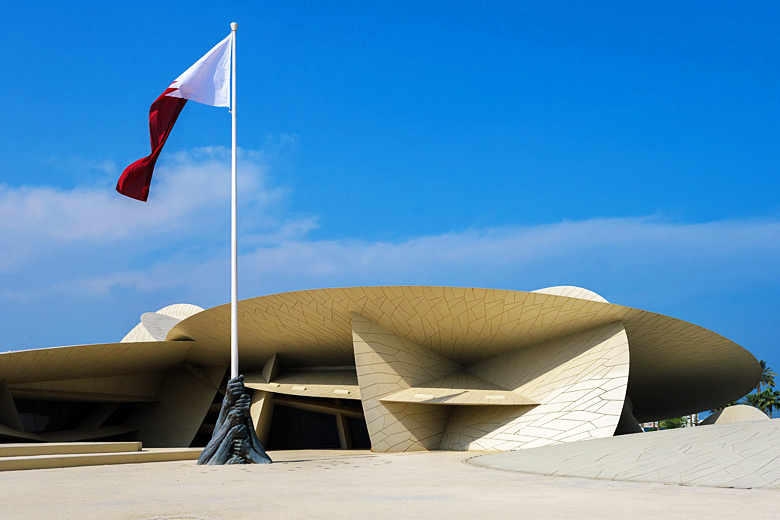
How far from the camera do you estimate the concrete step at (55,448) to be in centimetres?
1605

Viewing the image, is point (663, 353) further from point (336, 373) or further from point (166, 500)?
point (166, 500)

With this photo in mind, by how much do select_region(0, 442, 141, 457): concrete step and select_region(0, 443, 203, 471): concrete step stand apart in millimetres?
424

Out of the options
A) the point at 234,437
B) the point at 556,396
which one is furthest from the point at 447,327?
the point at 234,437

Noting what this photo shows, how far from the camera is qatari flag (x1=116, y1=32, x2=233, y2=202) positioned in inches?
579

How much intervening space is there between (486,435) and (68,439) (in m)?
18.0

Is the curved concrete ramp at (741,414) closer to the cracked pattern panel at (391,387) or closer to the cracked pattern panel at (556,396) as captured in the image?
the cracked pattern panel at (556,396)

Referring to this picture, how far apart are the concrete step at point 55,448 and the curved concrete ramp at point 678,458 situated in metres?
10.8

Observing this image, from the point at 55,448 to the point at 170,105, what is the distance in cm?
963

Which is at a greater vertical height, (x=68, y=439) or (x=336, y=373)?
(x=336, y=373)

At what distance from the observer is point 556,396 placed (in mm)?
21016

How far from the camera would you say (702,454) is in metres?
10.7

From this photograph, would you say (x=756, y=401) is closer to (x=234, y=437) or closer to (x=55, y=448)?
(x=234, y=437)

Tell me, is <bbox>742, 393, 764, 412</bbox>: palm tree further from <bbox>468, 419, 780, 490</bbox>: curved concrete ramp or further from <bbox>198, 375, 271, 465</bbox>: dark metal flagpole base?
<bbox>198, 375, 271, 465</bbox>: dark metal flagpole base

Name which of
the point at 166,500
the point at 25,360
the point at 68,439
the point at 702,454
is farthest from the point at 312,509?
the point at 68,439
